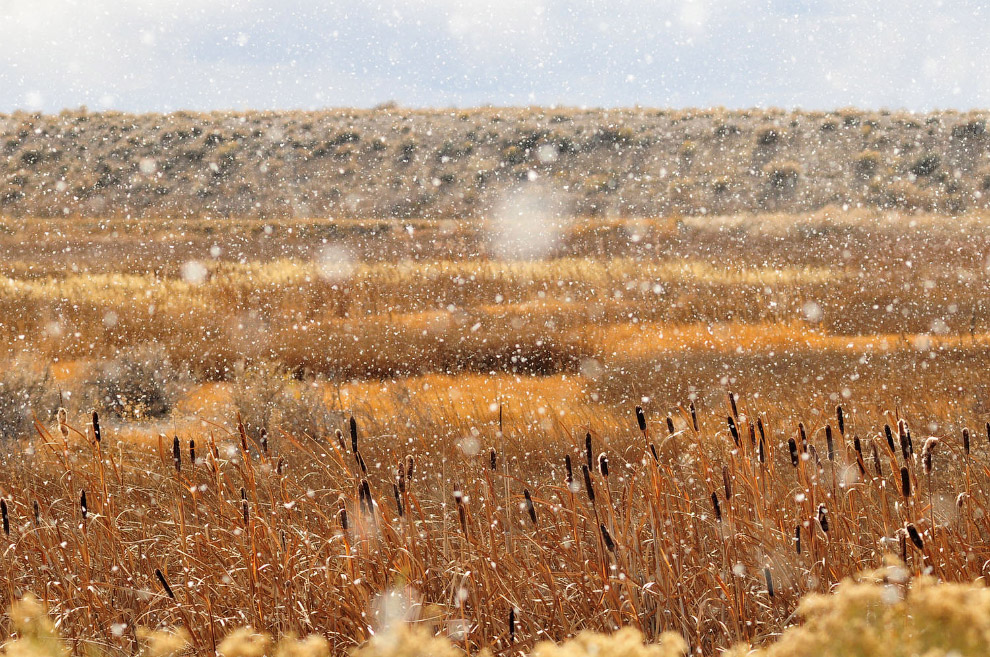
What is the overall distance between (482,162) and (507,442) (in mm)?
35342

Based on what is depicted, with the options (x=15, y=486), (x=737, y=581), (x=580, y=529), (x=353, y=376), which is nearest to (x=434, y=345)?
(x=353, y=376)

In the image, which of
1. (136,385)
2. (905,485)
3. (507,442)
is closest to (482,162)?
(136,385)

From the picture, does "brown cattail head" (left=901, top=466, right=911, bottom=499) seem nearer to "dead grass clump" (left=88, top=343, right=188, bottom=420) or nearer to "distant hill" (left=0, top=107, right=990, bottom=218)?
"dead grass clump" (left=88, top=343, right=188, bottom=420)

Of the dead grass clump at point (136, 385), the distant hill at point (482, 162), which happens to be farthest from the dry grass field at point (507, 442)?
the distant hill at point (482, 162)

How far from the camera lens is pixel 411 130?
44.9 metres

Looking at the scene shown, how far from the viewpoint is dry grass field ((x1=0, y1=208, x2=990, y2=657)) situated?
8.44 ft

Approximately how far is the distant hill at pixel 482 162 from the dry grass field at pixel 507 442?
11.6 meters

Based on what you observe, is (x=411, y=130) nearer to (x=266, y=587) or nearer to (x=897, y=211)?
(x=897, y=211)

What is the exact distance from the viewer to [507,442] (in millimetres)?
5715

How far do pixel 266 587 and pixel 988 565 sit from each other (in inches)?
101

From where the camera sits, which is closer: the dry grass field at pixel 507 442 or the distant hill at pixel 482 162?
the dry grass field at pixel 507 442

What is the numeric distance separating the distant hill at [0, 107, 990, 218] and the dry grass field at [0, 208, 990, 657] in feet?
38.1

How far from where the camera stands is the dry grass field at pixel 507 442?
8.44 ft

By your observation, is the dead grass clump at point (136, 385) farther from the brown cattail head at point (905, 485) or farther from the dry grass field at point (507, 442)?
the brown cattail head at point (905, 485)
